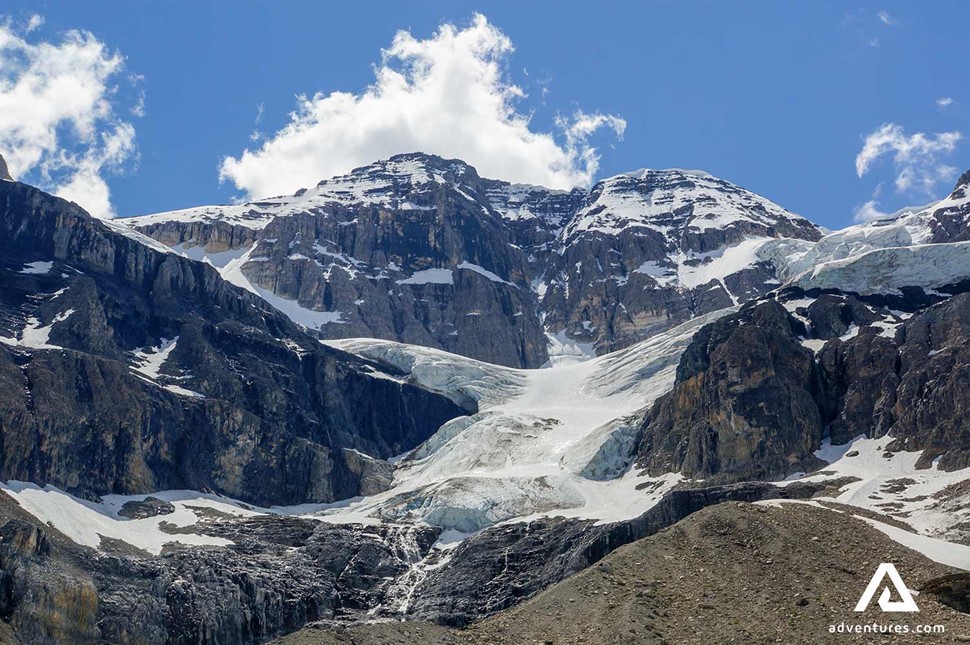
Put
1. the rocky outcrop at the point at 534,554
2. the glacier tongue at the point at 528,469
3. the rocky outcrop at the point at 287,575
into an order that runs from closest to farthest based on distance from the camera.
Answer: the rocky outcrop at the point at 287,575, the rocky outcrop at the point at 534,554, the glacier tongue at the point at 528,469

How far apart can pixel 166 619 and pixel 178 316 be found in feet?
→ 306

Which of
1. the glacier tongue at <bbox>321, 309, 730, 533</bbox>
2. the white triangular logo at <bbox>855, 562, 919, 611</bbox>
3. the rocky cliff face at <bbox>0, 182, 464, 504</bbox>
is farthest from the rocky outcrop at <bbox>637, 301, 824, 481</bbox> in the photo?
the white triangular logo at <bbox>855, 562, 919, 611</bbox>

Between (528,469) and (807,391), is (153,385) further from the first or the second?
(807,391)

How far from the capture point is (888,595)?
68750 millimetres

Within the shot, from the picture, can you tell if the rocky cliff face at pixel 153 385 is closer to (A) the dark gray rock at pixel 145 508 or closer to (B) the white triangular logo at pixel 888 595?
(A) the dark gray rock at pixel 145 508

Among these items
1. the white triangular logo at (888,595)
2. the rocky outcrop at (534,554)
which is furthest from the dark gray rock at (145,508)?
the white triangular logo at (888,595)

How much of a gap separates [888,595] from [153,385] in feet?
381

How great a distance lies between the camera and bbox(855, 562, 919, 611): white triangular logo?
220 ft

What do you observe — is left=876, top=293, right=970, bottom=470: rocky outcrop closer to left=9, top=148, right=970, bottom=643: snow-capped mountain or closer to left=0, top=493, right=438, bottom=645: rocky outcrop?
left=9, top=148, right=970, bottom=643: snow-capped mountain

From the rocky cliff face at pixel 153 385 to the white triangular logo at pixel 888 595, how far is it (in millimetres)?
98438

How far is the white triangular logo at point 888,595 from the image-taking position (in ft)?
220

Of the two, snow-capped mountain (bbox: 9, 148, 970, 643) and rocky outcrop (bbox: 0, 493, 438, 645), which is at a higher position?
snow-capped mountain (bbox: 9, 148, 970, 643)

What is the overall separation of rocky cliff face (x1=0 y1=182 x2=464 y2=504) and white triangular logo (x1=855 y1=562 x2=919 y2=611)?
98.4 metres

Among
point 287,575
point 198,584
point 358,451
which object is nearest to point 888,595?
point 198,584
